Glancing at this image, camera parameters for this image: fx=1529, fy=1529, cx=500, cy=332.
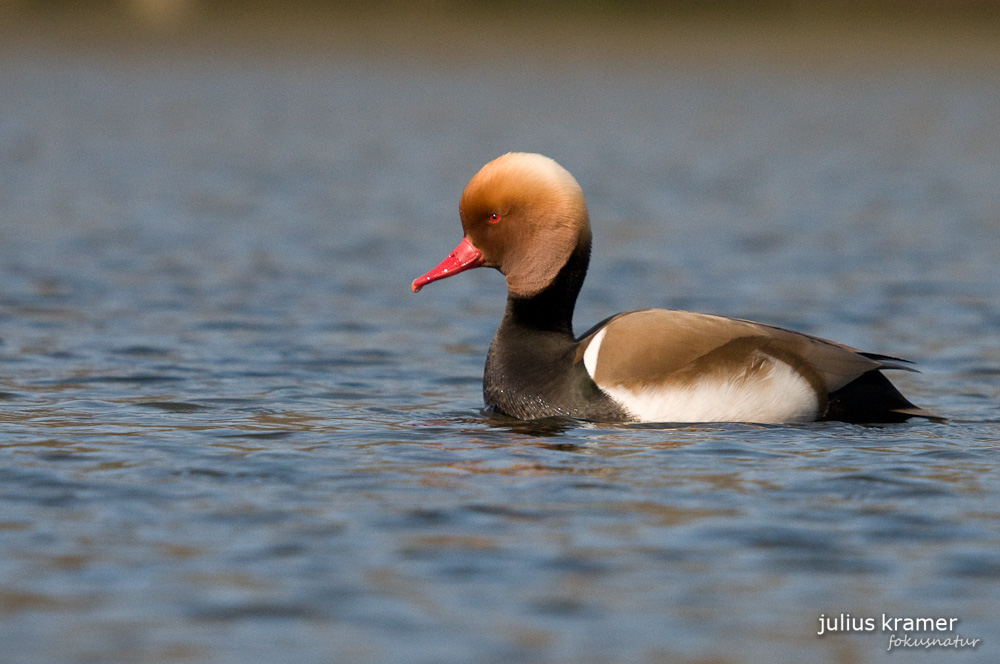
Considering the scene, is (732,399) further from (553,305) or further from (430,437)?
(430,437)

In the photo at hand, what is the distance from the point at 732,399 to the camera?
7348mm

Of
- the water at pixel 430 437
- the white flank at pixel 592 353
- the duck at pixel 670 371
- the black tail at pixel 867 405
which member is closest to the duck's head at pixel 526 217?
the duck at pixel 670 371

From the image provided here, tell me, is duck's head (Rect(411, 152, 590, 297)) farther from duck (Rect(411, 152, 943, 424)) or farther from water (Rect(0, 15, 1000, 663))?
water (Rect(0, 15, 1000, 663))

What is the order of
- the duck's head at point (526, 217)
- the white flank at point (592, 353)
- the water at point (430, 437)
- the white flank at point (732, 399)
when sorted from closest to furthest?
the water at point (430, 437), the white flank at point (732, 399), the white flank at point (592, 353), the duck's head at point (526, 217)

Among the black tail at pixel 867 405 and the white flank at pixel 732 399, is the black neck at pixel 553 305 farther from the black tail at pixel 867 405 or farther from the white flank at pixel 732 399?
the black tail at pixel 867 405

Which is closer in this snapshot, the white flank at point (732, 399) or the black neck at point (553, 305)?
the white flank at point (732, 399)

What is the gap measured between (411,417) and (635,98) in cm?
2591

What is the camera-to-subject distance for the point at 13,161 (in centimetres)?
2033

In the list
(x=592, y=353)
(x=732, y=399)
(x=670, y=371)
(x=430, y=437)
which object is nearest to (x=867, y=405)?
(x=732, y=399)

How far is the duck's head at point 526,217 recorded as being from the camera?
7.86 meters

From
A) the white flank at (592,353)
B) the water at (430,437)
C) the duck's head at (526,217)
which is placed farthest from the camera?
the duck's head at (526,217)

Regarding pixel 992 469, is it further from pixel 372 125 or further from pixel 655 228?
pixel 372 125

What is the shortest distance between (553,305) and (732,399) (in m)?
1.12

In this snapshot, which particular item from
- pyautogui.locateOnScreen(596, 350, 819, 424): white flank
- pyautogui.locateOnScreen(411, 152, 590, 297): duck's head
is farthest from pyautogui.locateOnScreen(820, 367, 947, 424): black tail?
pyautogui.locateOnScreen(411, 152, 590, 297): duck's head
